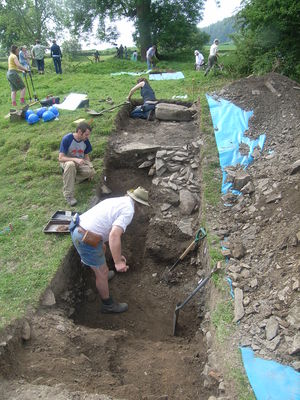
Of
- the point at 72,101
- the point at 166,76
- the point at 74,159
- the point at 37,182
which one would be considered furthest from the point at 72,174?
the point at 166,76

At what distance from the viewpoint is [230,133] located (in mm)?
7855

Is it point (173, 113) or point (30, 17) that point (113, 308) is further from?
point (30, 17)

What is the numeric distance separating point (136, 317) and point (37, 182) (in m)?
3.85

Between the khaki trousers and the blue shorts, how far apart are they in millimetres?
2180

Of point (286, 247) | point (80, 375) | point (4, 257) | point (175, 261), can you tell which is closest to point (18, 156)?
point (4, 257)

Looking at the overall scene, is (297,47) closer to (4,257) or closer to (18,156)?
(18,156)

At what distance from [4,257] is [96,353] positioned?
2308 millimetres

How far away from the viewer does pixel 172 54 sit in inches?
921

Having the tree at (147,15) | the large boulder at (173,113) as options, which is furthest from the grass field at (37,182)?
the tree at (147,15)

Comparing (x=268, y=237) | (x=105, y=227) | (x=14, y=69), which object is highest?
(x=14, y=69)

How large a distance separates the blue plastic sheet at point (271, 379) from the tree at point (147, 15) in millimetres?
22047

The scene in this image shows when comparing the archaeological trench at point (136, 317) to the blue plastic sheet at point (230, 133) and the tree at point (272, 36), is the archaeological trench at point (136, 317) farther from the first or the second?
the tree at point (272, 36)

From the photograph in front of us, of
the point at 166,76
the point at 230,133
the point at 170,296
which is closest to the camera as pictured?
the point at 170,296

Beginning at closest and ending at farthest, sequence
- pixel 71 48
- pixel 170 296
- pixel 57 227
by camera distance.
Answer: pixel 170 296 < pixel 57 227 < pixel 71 48
